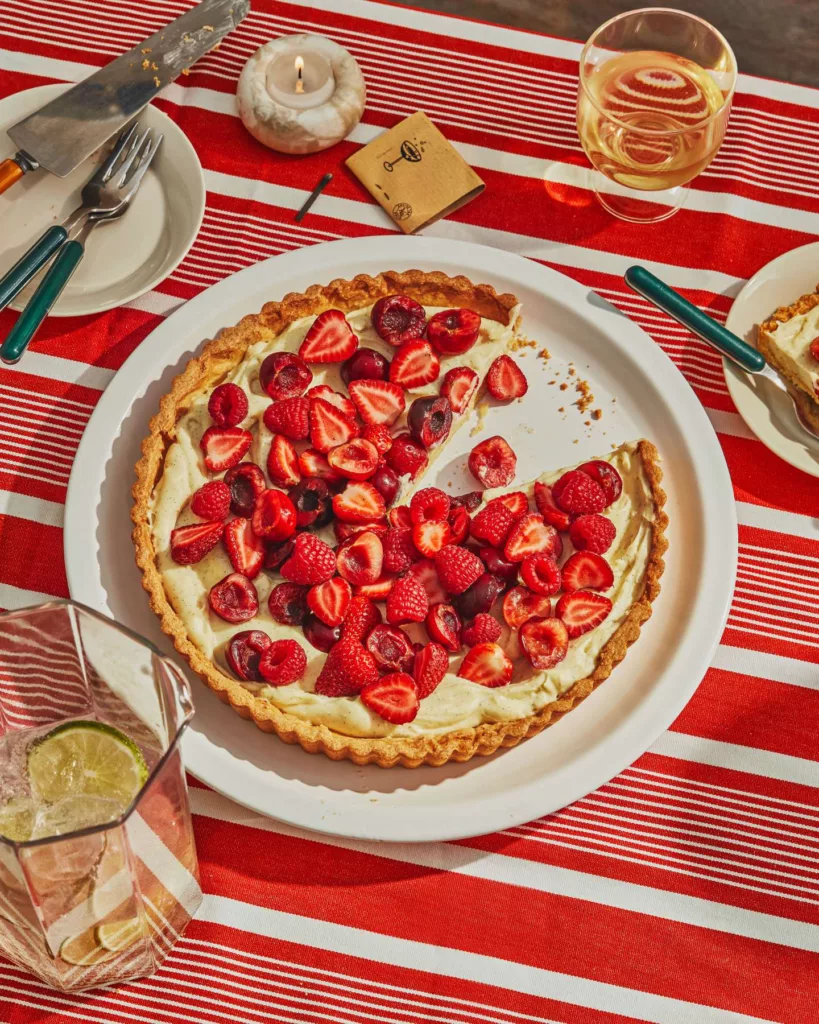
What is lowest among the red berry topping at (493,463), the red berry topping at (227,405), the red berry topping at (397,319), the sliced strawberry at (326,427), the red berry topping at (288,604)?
the red berry topping at (288,604)

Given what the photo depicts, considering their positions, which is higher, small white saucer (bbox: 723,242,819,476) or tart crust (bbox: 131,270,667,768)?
small white saucer (bbox: 723,242,819,476)

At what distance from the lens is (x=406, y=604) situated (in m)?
2.50

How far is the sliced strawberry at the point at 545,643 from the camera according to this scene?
2.47 m

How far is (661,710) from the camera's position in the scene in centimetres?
249

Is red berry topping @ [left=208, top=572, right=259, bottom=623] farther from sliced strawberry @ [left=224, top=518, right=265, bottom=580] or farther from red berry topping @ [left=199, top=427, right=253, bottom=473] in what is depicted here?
red berry topping @ [left=199, top=427, right=253, bottom=473]

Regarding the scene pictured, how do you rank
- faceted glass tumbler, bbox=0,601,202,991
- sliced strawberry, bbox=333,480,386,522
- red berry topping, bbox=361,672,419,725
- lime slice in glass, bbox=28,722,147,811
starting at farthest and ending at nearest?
sliced strawberry, bbox=333,480,386,522
red berry topping, bbox=361,672,419,725
lime slice in glass, bbox=28,722,147,811
faceted glass tumbler, bbox=0,601,202,991

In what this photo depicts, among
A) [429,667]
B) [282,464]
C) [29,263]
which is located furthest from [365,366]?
[29,263]

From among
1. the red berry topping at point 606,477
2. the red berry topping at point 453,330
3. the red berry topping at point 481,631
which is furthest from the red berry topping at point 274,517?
the red berry topping at point 606,477

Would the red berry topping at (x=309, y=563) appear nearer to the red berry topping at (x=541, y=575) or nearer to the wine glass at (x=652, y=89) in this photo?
the red berry topping at (x=541, y=575)

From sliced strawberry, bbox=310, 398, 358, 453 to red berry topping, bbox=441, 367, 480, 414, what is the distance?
0.91 feet

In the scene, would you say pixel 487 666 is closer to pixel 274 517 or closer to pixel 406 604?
pixel 406 604

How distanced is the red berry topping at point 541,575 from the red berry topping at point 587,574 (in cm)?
3

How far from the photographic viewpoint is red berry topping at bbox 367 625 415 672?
8.09 ft

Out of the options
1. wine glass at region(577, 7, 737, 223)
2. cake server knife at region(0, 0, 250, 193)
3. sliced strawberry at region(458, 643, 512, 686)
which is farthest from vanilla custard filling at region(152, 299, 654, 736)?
cake server knife at region(0, 0, 250, 193)
